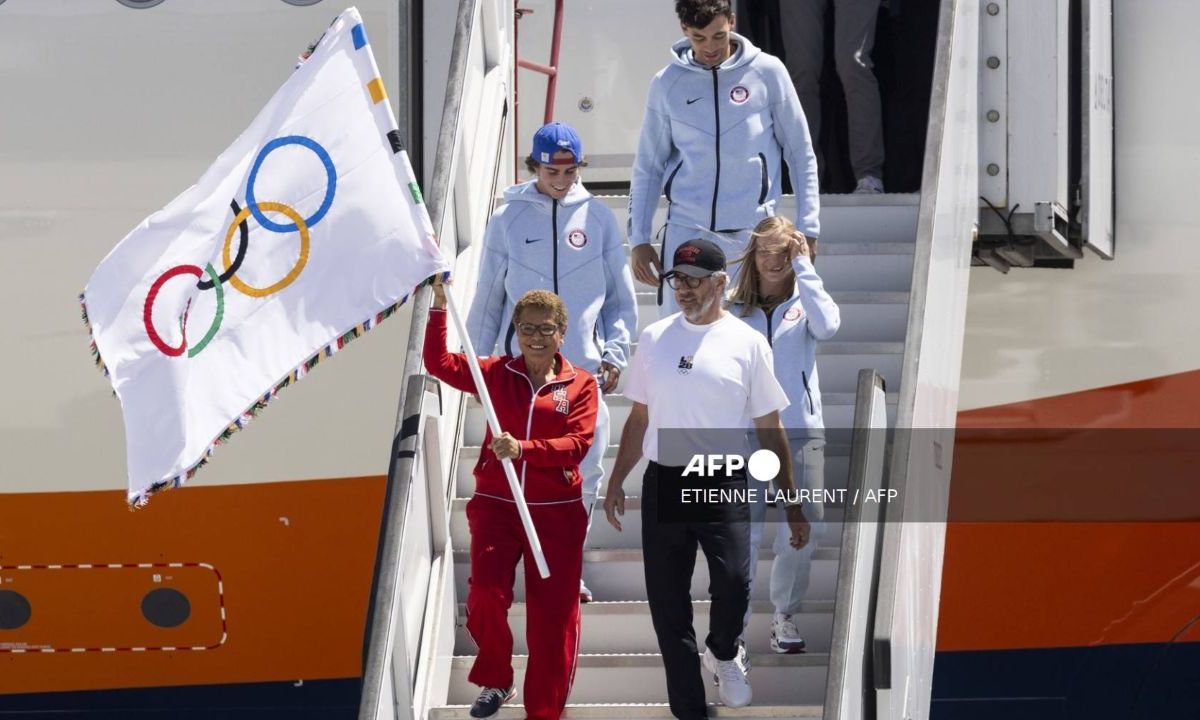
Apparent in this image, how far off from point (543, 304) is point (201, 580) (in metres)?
2.87

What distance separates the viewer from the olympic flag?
4.43 meters

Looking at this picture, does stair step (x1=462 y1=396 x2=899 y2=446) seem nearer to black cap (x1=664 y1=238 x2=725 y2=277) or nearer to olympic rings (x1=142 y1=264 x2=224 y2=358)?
black cap (x1=664 y1=238 x2=725 y2=277)

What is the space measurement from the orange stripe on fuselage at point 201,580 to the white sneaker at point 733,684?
2335 mm

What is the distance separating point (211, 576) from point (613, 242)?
8.25ft

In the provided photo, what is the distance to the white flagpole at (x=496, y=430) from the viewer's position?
15.3 ft

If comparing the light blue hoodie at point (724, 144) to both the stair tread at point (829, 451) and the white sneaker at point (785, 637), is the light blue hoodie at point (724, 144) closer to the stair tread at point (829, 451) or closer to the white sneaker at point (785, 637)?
the stair tread at point (829, 451)

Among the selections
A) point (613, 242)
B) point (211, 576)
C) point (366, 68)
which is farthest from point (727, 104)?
point (211, 576)

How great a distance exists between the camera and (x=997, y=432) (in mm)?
6895

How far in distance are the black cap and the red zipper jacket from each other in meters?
0.43

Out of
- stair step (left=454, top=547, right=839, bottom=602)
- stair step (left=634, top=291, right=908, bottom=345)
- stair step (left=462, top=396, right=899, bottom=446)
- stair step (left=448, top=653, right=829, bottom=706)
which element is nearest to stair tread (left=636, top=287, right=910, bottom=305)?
stair step (left=634, top=291, right=908, bottom=345)

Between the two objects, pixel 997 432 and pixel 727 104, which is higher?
pixel 727 104

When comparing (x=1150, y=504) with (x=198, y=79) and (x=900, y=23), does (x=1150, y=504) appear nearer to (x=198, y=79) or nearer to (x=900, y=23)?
(x=900, y=23)

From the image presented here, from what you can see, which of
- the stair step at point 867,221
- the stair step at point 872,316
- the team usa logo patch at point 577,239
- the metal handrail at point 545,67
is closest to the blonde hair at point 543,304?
the team usa logo patch at point 577,239

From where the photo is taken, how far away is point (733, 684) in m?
5.00
